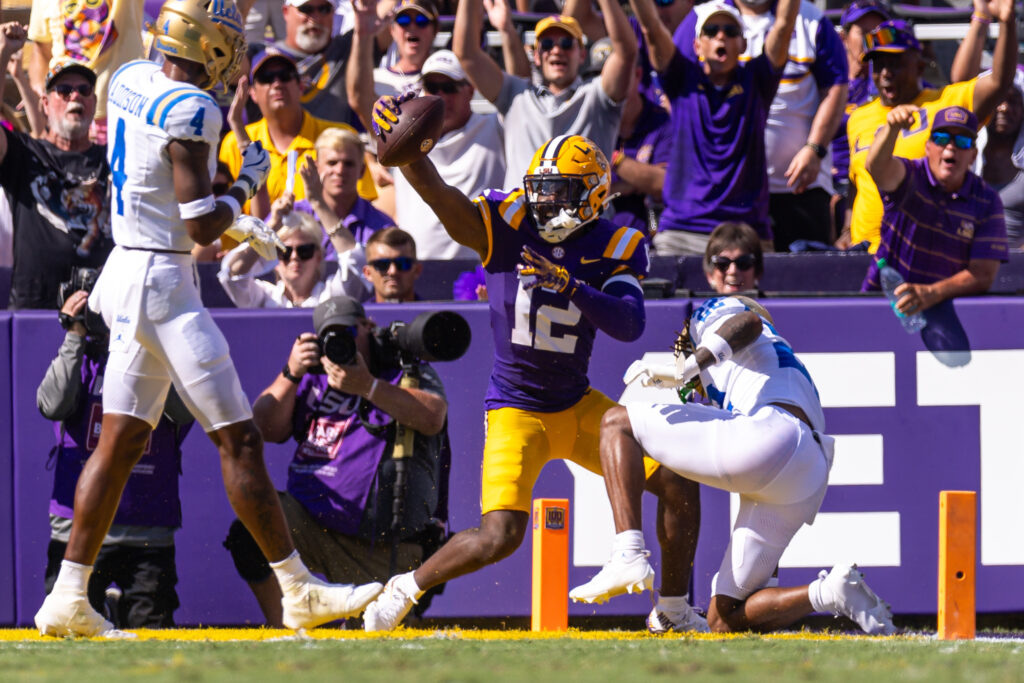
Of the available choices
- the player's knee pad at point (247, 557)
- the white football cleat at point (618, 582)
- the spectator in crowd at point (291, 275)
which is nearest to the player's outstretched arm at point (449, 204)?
the white football cleat at point (618, 582)

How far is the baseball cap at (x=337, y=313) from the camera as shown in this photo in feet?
17.2

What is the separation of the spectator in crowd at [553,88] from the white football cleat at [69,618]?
313 centimetres

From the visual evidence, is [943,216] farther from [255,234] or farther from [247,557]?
[247,557]

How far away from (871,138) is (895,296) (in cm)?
152

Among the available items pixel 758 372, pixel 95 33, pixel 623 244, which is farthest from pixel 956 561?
pixel 95 33

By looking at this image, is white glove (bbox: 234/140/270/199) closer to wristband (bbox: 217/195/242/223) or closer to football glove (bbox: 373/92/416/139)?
wristband (bbox: 217/195/242/223)

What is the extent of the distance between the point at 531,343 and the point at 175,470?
63.0 inches

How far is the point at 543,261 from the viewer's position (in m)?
4.55

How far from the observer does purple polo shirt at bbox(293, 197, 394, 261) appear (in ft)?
21.9

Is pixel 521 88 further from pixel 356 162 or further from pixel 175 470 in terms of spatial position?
pixel 175 470

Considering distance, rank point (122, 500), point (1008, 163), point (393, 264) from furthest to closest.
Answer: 1. point (1008, 163)
2. point (393, 264)
3. point (122, 500)

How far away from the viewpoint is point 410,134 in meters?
4.64

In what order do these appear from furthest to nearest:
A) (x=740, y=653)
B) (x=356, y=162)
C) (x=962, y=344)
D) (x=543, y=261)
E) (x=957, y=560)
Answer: (x=356, y=162) < (x=962, y=344) < (x=957, y=560) < (x=543, y=261) < (x=740, y=653)

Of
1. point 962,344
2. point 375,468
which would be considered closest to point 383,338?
point 375,468
